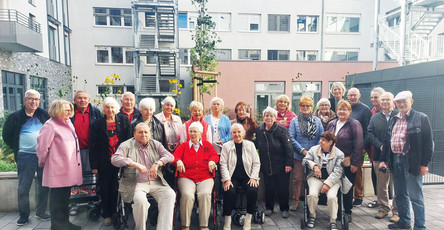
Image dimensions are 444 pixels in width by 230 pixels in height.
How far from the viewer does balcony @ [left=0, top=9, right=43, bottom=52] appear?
34.7 feet

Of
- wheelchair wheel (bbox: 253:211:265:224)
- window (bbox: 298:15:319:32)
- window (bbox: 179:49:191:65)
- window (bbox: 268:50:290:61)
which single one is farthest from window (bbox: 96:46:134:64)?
wheelchair wheel (bbox: 253:211:265:224)

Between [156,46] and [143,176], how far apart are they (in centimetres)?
1371

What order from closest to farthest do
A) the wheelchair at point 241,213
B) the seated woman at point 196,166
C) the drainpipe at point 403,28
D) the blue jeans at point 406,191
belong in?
the blue jeans at point 406,191 < the seated woman at point 196,166 < the wheelchair at point 241,213 < the drainpipe at point 403,28

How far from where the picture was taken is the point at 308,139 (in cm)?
420

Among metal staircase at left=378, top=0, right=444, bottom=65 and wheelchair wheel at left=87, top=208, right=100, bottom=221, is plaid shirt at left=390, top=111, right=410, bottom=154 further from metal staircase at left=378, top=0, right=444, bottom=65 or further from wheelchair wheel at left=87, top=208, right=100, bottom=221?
metal staircase at left=378, top=0, right=444, bottom=65

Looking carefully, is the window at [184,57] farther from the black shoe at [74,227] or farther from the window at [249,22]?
the black shoe at [74,227]

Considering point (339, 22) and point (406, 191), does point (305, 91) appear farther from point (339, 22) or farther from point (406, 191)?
point (406, 191)

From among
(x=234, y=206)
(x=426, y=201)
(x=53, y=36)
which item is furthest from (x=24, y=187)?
(x=53, y=36)

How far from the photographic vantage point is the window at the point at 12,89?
11.7 m

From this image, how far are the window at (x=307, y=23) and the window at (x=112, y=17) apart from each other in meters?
13.5

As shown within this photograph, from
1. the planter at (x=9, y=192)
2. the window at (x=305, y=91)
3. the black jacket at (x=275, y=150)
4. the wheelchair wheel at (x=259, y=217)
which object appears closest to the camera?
the wheelchair wheel at (x=259, y=217)

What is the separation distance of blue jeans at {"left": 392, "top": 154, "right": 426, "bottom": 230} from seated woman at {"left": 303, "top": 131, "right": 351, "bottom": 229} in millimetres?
689

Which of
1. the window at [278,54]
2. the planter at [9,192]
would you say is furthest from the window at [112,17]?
the planter at [9,192]

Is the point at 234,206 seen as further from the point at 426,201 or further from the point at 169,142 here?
the point at 426,201
